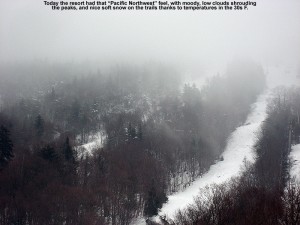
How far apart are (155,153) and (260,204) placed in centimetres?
9082

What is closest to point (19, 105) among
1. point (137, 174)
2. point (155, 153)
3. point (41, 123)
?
point (41, 123)

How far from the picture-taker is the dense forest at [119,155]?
7906 cm

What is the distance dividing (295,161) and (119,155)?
60.4m

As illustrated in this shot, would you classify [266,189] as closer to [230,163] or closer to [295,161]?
[295,161]

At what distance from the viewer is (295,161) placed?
110750 mm

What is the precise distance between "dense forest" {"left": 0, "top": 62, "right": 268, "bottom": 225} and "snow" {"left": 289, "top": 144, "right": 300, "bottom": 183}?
276 centimetres

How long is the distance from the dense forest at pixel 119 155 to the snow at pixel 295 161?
9.07 ft

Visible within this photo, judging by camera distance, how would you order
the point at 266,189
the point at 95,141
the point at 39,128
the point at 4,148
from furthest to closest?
the point at 95,141, the point at 39,128, the point at 4,148, the point at 266,189

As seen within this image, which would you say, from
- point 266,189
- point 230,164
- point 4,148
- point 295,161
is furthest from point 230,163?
point 4,148

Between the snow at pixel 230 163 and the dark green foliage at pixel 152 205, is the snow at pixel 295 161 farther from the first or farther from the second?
the dark green foliage at pixel 152 205

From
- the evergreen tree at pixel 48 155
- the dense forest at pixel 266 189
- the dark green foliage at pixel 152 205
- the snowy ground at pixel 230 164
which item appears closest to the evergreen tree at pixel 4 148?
the evergreen tree at pixel 48 155

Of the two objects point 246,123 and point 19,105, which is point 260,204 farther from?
point 19,105

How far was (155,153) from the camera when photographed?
134 meters

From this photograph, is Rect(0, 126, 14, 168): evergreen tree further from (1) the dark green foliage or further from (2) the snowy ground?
(1) the dark green foliage
